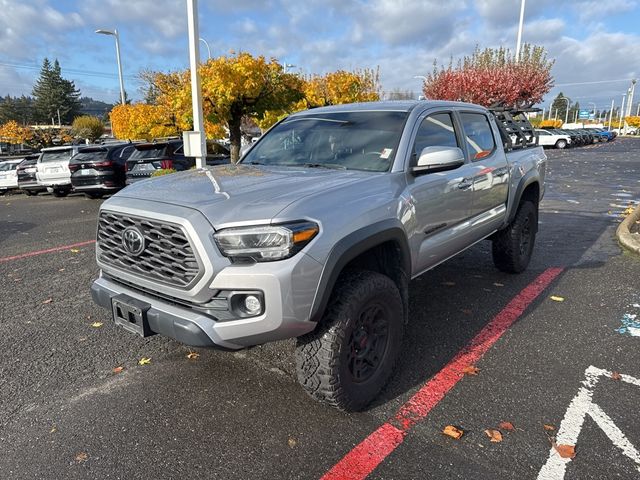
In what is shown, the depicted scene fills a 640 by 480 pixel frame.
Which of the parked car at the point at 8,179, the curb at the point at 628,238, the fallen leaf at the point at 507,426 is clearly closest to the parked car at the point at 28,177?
the parked car at the point at 8,179

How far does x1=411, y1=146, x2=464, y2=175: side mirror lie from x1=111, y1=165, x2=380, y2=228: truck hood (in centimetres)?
34

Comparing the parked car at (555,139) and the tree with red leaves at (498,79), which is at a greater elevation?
the tree with red leaves at (498,79)

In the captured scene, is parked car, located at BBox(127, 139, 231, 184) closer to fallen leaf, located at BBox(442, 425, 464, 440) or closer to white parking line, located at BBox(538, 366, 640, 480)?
fallen leaf, located at BBox(442, 425, 464, 440)

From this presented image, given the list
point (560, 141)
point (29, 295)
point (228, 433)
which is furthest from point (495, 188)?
point (560, 141)

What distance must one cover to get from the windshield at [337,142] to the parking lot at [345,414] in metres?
1.43

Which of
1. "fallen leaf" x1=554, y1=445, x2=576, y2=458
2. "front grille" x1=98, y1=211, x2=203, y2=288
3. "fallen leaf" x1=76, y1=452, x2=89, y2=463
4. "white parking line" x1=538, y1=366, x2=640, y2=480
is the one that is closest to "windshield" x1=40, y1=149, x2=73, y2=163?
"front grille" x1=98, y1=211, x2=203, y2=288

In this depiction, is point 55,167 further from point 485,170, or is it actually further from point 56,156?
point 485,170

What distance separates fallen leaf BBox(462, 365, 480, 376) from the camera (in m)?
3.17

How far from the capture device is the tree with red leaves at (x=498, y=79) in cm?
2309

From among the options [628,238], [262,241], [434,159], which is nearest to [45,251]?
[262,241]

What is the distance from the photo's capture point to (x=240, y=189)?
8.86 feet

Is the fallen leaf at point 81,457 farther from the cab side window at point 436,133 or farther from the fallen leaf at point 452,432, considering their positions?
the cab side window at point 436,133

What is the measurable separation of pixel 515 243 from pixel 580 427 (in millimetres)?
2690

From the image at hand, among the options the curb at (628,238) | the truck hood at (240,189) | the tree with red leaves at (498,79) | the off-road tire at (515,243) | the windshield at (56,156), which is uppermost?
the tree with red leaves at (498,79)
